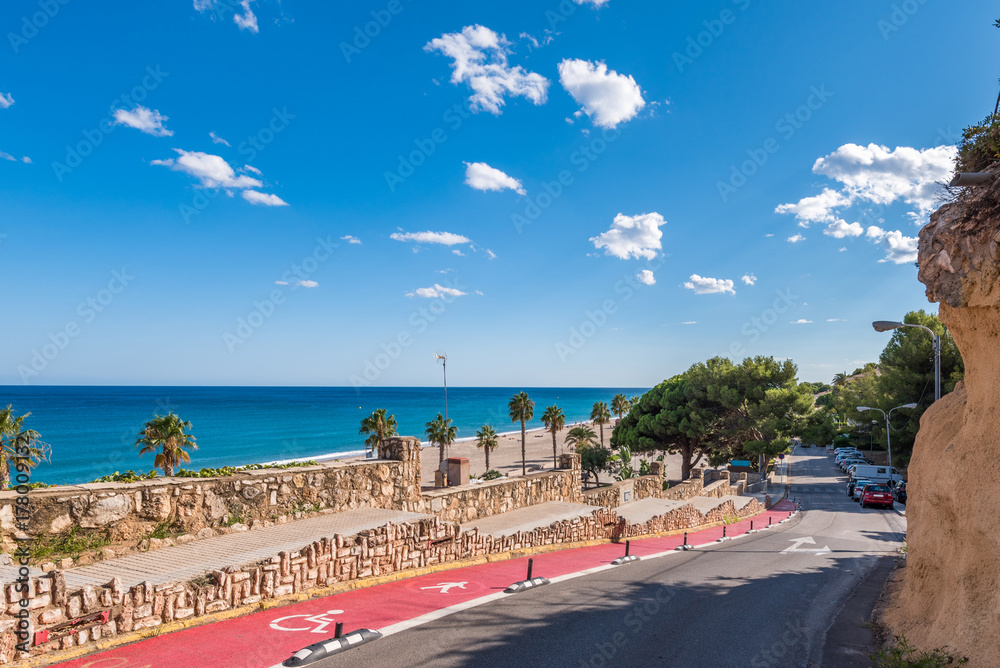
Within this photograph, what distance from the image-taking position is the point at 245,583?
823cm

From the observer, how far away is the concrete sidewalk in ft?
25.0

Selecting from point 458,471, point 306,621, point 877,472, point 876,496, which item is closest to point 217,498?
point 306,621

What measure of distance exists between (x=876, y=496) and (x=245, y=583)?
3665 centimetres

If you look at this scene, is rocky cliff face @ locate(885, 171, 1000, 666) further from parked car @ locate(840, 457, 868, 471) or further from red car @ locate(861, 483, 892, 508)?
parked car @ locate(840, 457, 868, 471)

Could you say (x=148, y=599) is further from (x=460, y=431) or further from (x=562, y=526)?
(x=460, y=431)

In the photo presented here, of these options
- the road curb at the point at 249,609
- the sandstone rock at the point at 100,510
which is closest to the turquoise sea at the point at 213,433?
the sandstone rock at the point at 100,510

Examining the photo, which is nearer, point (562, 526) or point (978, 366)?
point (978, 366)

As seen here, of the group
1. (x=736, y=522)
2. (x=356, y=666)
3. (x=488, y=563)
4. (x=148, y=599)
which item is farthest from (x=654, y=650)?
(x=736, y=522)

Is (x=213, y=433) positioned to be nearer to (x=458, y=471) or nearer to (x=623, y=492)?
(x=623, y=492)

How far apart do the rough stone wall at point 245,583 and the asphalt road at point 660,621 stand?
2154mm

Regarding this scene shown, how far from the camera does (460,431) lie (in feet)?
402

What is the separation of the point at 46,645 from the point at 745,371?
47.0 meters

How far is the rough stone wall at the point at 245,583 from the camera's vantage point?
20.8 ft

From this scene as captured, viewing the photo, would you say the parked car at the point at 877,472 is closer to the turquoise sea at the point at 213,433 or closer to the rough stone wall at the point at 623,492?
the rough stone wall at the point at 623,492
